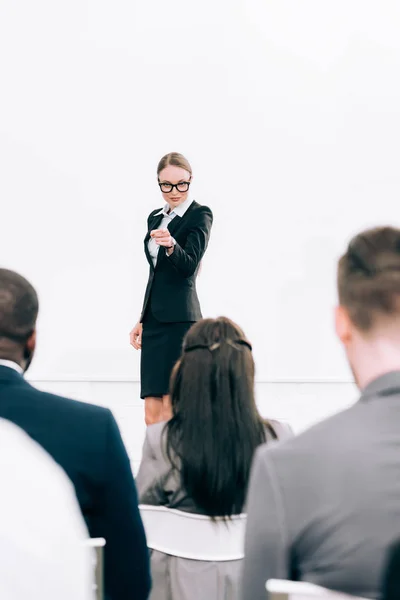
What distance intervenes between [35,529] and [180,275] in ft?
9.09

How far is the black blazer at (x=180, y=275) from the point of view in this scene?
3.69 meters

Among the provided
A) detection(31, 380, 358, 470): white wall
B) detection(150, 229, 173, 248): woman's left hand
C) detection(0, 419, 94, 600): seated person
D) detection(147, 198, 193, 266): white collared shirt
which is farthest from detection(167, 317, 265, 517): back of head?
detection(31, 380, 358, 470): white wall

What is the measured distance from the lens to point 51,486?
1.01 meters

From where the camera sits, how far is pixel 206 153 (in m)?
5.26

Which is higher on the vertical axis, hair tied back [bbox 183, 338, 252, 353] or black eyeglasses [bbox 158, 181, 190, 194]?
black eyeglasses [bbox 158, 181, 190, 194]

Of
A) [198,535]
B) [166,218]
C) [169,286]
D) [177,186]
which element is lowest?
[198,535]

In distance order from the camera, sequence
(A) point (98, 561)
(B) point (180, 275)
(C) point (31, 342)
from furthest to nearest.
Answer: (B) point (180, 275) < (C) point (31, 342) < (A) point (98, 561)

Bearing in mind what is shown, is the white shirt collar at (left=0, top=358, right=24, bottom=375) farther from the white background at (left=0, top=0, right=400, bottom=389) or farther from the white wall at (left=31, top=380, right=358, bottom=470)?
the white background at (left=0, top=0, right=400, bottom=389)

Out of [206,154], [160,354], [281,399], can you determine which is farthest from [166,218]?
[281,399]

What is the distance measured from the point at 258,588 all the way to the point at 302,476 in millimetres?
164

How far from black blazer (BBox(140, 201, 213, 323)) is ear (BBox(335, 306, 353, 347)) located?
257 cm

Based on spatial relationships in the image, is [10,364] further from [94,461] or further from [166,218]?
[166,218]

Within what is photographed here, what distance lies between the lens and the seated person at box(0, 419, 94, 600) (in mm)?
997

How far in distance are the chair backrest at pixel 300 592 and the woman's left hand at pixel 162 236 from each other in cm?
262
